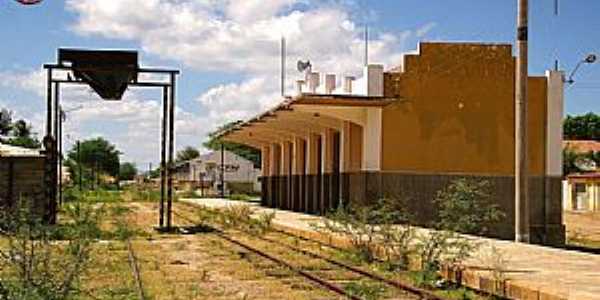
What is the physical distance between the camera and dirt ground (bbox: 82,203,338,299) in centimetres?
1348

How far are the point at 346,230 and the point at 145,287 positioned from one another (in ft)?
20.3

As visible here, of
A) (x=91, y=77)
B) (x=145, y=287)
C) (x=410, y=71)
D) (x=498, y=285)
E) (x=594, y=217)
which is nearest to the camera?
(x=498, y=285)

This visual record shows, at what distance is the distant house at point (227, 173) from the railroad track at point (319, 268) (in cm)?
7530

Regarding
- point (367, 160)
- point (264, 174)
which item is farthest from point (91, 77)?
point (264, 174)

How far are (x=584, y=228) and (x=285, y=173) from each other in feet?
46.7

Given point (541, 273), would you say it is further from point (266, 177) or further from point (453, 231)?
point (266, 177)

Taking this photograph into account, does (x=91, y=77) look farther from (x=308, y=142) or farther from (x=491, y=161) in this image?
(x=308, y=142)

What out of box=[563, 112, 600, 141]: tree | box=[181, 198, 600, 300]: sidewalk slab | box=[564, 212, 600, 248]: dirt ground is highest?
box=[563, 112, 600, 141]: tree

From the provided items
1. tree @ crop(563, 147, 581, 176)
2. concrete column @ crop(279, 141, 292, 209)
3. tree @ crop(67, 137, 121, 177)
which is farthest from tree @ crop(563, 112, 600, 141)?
concrete column @ crop(279, 141, 292, 209)

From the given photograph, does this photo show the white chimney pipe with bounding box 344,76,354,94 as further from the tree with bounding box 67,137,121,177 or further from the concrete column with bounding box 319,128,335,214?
the tree with bounding box 67,137,121,177

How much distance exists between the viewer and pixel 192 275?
53.0ft

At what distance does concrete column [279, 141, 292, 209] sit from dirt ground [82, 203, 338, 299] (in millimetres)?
23663

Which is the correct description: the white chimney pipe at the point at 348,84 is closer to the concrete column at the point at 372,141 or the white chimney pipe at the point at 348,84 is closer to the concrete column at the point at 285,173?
the concrete column at the point at 372,141

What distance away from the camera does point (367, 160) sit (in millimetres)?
31344
